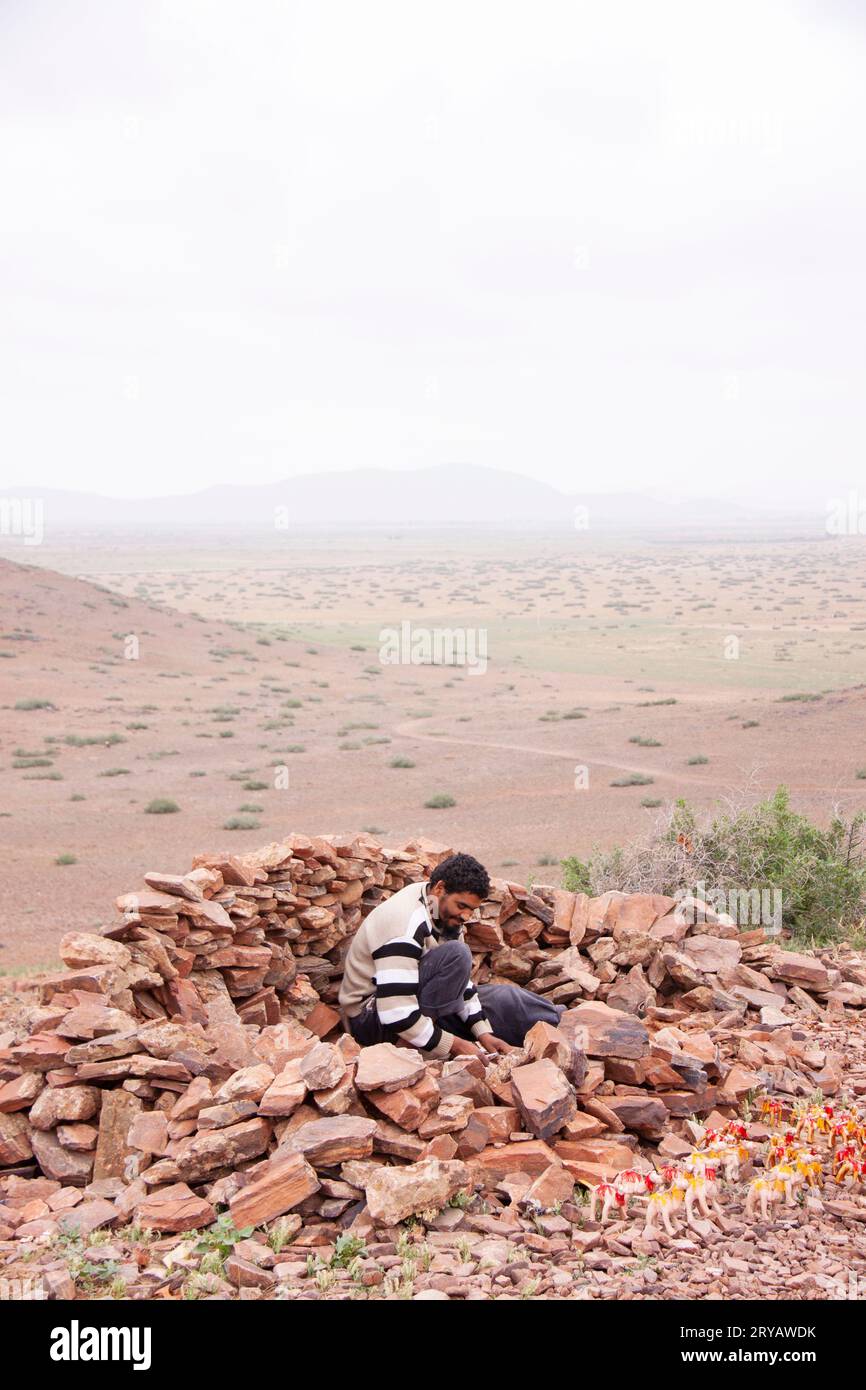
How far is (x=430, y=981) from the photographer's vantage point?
20.3ft

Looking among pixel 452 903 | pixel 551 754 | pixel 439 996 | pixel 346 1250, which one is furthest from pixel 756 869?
pixel 551 754

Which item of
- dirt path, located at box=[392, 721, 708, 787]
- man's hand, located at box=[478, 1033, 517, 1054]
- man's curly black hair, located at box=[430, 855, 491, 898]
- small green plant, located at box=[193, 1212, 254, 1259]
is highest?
man's curly black hair, located at box=[430, 855, 491, 898]

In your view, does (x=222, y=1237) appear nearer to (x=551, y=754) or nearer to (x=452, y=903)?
(x=452, y=903)

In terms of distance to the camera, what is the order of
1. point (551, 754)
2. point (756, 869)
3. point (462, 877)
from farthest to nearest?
point (551, 754)
point (756, 869)
point (462, 877)

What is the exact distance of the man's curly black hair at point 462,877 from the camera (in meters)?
5.98

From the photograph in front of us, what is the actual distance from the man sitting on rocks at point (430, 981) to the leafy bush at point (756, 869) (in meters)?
4.13

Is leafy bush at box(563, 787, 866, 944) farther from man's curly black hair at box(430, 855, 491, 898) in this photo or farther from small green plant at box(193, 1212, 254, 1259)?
small green plant at box(193, 1212, 254, 1259)

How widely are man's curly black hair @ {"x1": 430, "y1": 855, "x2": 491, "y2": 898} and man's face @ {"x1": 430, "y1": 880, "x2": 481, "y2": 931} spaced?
0.02 m

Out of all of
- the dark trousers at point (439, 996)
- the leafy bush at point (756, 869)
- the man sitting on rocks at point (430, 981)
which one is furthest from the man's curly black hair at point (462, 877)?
the leafy bush at point (756, 869)

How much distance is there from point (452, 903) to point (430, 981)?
1.58 ft

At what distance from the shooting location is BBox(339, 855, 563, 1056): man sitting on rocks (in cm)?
582

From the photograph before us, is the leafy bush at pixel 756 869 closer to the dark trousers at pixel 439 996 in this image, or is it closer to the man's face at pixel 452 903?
the dark trousers at pixel 439 996

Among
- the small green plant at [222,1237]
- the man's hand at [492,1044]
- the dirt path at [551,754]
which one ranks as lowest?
the dirt path at [551,754]

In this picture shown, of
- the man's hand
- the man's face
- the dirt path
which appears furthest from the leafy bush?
the dirt path
